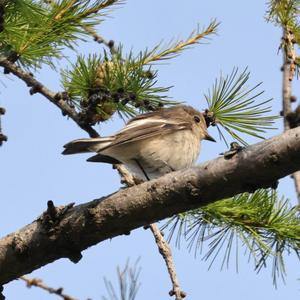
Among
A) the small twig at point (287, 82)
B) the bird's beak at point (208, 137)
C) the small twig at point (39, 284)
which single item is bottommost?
the small twig at point (39, 284)

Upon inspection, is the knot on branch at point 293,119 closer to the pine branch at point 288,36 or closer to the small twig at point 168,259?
the pine branch at point 288,36

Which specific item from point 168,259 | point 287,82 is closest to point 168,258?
point 168,259

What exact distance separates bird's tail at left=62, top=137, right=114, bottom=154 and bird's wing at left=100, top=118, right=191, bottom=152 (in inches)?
3.5

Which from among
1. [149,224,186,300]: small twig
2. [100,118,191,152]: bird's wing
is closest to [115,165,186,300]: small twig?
[149,224,186,300]: small twig

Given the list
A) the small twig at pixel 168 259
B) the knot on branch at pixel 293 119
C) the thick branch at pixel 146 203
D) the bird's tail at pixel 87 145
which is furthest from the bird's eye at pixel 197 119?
the knot on branch at pixel 293 119

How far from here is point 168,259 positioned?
3465 mm

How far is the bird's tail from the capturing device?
4273 millimetres

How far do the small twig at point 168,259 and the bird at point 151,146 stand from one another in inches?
38.4

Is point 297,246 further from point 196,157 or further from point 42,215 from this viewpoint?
point 196,157

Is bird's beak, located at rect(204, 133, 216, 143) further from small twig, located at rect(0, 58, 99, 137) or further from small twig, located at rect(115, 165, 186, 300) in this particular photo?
small twig, located at rect(115, 165, 186, 300)

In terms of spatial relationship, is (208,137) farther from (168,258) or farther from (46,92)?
(168,258)

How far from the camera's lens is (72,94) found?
413 cm

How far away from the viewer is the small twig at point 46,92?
3859mm

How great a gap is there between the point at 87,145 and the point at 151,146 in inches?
35.3
